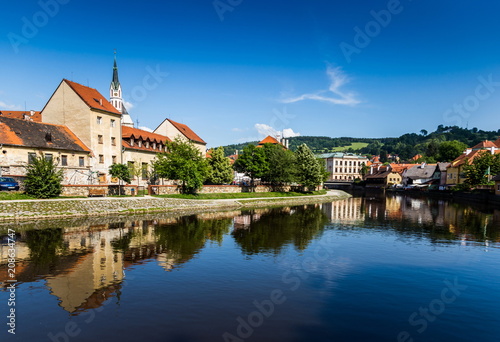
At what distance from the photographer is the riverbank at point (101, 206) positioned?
102 ft

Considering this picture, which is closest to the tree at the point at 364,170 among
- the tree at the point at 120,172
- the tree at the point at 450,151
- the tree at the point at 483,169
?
the tree at the point at 450,151

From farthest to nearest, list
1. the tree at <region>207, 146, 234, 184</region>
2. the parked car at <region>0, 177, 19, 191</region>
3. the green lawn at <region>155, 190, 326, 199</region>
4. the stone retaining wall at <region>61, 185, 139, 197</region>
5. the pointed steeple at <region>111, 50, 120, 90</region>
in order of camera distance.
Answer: the pointed steeple at <region>111, 50, 120, 90</region> → the tree at <region>207, 146, 234, 184</region> → the green lawn at <region>155, 190, 326, 199</region> → the stone retaining wall at <region>61, 185, 139, 197</region> → the parked car at <region>0, 177, 19, 191</region>

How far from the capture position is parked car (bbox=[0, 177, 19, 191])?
113 feet

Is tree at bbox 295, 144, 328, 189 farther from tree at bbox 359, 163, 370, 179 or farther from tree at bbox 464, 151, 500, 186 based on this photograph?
tree at bbox 359, 163, 370, 179

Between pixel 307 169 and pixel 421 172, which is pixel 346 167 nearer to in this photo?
pixel 421 172

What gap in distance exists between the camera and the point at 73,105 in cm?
4953

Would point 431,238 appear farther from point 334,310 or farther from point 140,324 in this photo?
point 140,324

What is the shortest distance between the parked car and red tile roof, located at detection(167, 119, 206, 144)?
42.8 metres

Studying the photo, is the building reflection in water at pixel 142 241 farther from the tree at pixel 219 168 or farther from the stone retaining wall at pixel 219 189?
the tree at pixel 219 168

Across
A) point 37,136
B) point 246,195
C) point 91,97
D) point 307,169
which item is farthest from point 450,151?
point 37,136

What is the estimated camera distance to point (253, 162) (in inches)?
2753

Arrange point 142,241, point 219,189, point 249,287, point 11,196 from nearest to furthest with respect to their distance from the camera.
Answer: point 249,287
point 142,241
point 11,196
point 219,189

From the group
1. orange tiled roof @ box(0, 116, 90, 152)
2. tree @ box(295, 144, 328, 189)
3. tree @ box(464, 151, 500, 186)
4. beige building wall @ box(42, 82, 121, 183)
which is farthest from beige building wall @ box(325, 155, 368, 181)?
orange tiled roof @ box(0, 116, 90, 152)

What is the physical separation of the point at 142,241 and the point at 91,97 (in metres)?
37.8
